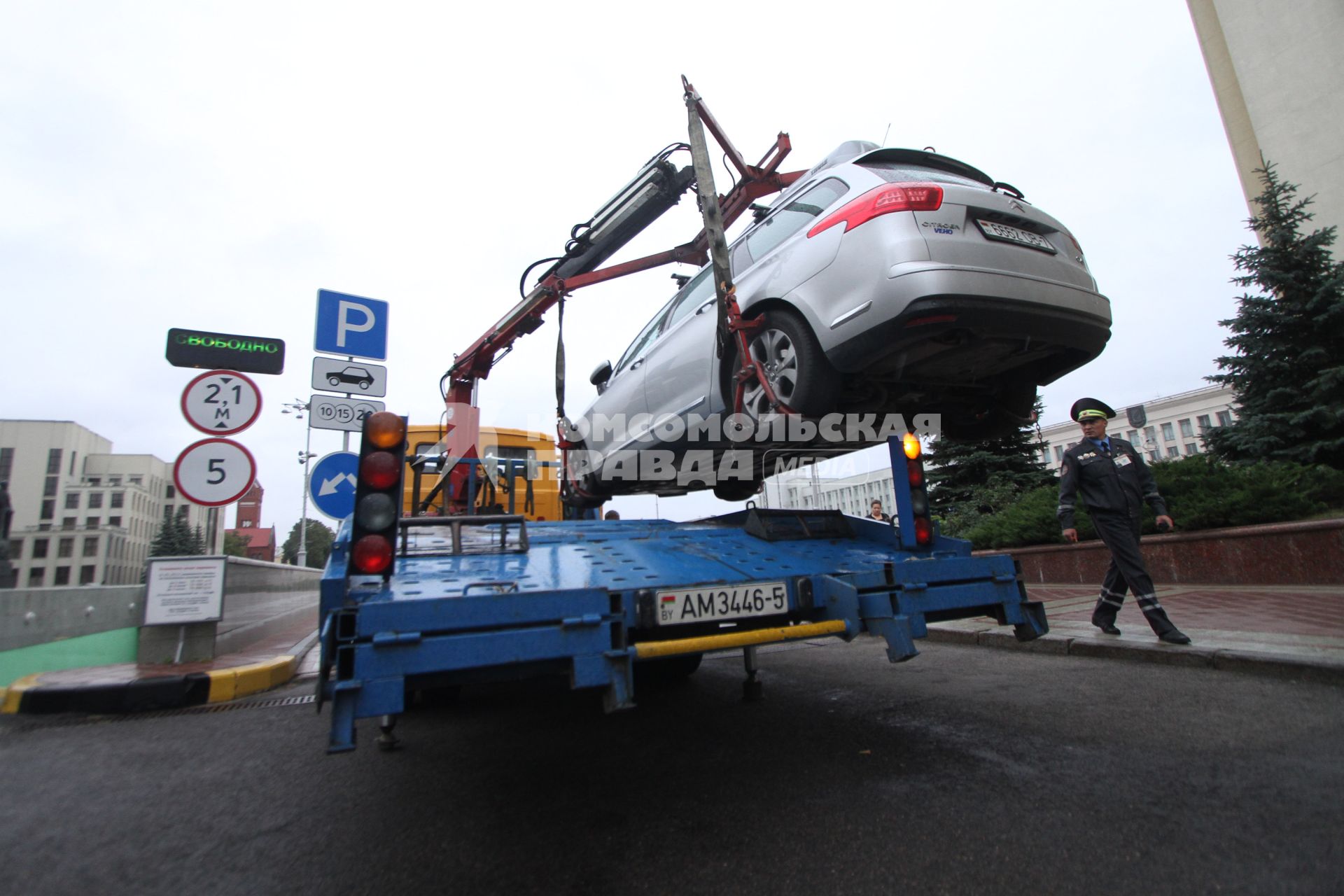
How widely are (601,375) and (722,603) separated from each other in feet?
14.8

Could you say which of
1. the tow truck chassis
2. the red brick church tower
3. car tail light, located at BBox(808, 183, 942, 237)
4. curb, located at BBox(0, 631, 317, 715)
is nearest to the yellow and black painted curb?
curb, located at BBox(0, 631, 317, 715)

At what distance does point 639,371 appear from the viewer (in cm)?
540

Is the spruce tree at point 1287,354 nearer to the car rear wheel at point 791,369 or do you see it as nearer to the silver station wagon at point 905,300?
the silver station wagon at point 905,300

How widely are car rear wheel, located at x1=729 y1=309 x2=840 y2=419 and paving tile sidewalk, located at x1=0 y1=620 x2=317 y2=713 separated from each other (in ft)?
14.1

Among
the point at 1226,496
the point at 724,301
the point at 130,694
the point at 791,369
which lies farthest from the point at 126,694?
the point at 1226,496

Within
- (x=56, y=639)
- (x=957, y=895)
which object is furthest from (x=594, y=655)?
(x=56, y=639)

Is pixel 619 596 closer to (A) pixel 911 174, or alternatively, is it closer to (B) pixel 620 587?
(B) pixel 620 587

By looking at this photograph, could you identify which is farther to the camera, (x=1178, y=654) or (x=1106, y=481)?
(x=1106, y=481)

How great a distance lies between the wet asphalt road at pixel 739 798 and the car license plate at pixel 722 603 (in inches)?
26.0

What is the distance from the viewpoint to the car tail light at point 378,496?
7.19ft

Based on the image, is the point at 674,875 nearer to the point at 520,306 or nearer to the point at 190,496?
the point at 190,496

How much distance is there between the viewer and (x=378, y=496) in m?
2.22

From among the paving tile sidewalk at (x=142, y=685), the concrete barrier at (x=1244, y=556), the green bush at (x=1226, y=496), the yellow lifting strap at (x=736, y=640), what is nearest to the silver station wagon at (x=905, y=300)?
the yellow lifting strap at (x=736, y=640)

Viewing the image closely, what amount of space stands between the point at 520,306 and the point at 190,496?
11.5 ft
